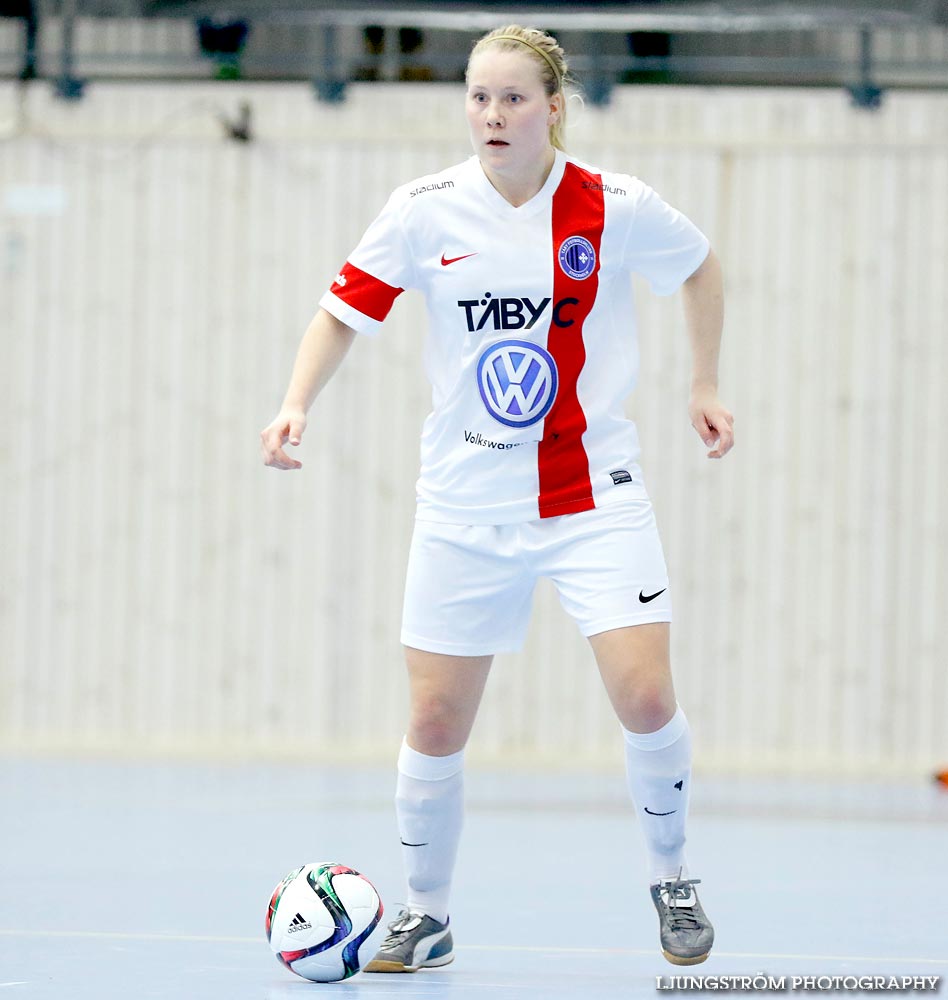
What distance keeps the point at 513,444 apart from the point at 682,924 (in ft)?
3.58

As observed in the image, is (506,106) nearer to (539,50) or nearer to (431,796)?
(539,50)

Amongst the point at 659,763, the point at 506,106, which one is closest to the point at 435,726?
the point at 659,763

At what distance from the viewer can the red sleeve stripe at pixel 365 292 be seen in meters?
3.67

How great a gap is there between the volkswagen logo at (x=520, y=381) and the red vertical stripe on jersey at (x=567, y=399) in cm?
2

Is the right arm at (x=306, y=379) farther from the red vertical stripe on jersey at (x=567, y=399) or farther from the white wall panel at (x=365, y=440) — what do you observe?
the white wall panel at (x=365, y=440)

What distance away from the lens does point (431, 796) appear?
3643mm

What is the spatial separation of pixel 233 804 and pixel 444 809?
12.5 ft

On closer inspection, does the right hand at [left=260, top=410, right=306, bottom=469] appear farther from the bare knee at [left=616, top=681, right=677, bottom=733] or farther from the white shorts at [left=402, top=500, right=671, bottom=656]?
the bare knee at [left=616, top=681, right=677, bottom=733]

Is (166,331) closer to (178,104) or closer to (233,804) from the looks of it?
(178,104)

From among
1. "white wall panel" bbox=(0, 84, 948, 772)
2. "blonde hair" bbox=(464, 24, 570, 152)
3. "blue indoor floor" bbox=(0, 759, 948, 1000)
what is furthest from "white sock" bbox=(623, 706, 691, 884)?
"white wall panel" bbox=(0, 84, 948, 772)

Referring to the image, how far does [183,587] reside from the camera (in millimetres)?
10141

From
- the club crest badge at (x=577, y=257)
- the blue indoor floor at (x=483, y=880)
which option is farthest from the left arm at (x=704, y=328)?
the blue indoor floor at (x=483, y=880)

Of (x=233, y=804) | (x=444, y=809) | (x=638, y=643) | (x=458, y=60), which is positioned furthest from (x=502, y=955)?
(x=458, y=60)

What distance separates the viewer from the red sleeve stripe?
367 cm
